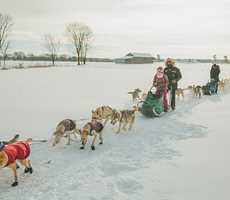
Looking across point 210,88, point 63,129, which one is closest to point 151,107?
point 63,129


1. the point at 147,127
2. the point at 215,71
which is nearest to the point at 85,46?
the point at 215,71

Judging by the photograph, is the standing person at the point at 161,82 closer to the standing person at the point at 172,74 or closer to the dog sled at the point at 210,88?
the standing person at the point at 172,74

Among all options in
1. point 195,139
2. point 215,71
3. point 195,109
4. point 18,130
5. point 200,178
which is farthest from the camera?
point 215,71

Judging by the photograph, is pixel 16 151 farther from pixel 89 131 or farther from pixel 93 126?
pixel 93 126

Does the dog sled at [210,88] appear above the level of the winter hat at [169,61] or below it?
below

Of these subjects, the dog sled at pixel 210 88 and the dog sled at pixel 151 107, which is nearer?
the dog sled at pixel 151 107

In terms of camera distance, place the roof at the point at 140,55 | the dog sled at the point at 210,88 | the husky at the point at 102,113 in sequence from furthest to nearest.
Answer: the roof at the point at 140,55 < the dog sled at the point at 210,88 < the husky at the point at 102,113

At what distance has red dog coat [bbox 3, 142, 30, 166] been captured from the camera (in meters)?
5.10

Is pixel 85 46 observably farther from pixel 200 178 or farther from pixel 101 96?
pixel 200 178

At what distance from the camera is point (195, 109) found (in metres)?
12.5

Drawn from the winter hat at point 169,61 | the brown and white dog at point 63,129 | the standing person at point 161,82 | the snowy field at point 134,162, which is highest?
the winter hat at point 169,61

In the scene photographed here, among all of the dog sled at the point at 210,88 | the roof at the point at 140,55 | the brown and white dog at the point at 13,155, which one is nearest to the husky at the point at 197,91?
the dog sled at the point at 210,88

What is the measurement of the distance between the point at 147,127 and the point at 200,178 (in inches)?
147

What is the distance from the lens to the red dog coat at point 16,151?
5.10 meters
